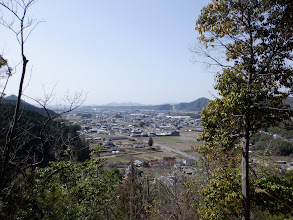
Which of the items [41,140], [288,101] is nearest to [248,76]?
[288,101]

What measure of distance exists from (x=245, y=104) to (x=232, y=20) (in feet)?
6.19

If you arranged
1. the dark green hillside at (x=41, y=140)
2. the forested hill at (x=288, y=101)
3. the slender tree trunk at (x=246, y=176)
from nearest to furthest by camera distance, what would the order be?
the dark green hillside at (x=41, y=140)
the slender tree trunk at (x=246, y=176)
the forested hill at (x=288, y=101)

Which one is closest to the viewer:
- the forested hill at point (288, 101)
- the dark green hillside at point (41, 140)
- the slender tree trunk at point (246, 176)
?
the dark green hillside at point (41, 140)

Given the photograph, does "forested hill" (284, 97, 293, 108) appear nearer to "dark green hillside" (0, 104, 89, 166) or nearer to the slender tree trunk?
the slender tree trunk

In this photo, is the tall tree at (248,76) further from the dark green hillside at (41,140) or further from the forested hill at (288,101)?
the dark green hillside at (41,140)

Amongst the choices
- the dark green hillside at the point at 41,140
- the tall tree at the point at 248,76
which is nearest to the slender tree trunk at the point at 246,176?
the tall tree at the point at 248,76

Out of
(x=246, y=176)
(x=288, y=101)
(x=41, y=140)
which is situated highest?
(x=288, y=101)

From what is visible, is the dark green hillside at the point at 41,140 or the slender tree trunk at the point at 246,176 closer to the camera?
the dark green hillside at the point at 41,140

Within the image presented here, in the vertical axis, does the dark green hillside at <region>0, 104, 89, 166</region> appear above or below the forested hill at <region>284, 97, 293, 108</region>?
below

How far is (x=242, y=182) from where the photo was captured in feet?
14.8

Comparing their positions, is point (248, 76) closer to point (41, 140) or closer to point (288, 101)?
point (288, 101)

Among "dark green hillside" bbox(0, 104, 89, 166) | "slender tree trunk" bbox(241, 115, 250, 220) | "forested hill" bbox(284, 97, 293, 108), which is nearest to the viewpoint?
"dark green hillside" bbox(0, 104, 89, 166)

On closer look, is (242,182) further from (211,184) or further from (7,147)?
(7,147)

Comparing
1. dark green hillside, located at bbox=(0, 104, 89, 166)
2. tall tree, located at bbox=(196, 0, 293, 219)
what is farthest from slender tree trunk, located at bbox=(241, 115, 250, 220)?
dark green hillside, located at bbox=(0, 104, 89, 166)
